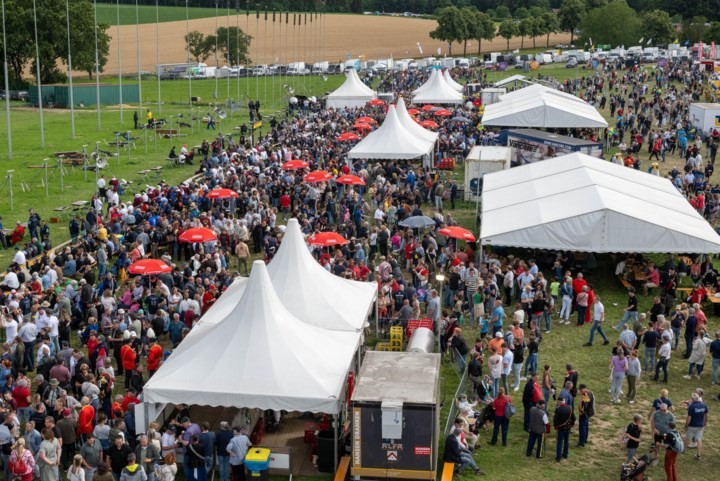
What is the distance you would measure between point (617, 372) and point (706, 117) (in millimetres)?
35675

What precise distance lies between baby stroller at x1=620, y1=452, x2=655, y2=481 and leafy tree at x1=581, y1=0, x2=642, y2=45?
10225cm

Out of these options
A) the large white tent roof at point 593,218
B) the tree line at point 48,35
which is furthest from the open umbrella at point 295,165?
the tree line at point 48,35

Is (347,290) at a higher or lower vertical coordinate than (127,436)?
higher

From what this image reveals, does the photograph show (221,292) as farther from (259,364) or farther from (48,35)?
(48,35)

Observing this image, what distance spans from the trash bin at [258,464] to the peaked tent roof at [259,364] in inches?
32.6

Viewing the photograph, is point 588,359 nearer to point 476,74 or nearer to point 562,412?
point 562,412

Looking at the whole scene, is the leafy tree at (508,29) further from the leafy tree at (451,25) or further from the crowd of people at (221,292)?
the crowd of people at (221,292)

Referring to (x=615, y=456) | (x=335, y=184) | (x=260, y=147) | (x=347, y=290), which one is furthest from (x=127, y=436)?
(x=260, y=147)

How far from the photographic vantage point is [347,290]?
19500 millimetres

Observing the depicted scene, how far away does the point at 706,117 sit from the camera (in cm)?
4925

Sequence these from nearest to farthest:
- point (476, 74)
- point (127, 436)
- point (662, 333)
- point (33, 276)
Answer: point (127, 436) < point (662, 333) < point (33, 276) < point (476, 74)

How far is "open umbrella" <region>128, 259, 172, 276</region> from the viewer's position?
20.8 m

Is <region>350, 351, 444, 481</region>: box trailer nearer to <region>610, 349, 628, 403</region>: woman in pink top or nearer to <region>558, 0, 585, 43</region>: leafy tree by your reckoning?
<region>610, 349, 628, 403</region>: woman in pink top

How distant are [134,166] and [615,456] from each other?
31397mm
